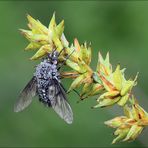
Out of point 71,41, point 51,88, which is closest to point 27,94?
point 51,88

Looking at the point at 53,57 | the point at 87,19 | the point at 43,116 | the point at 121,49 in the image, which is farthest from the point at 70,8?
the point at 53,57

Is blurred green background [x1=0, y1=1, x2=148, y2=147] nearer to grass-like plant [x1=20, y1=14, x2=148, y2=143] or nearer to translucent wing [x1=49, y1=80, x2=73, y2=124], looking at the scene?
translucent wing [x1=49, y1=80, x2=73, y2=124]

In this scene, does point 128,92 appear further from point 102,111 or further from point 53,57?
point 102,111

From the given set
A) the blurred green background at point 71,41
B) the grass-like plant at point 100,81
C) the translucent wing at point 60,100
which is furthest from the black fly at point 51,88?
the blurred green background at point 71,41

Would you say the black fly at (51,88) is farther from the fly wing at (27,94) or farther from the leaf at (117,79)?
the leaf at (117,79)

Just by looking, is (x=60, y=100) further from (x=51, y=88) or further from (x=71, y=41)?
(x=71, y=41)

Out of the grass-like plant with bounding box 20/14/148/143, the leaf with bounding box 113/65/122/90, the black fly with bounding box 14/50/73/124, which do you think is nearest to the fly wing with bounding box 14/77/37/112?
the black fly with bounding box 14/50/73/124

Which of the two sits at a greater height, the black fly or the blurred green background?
the black fly
